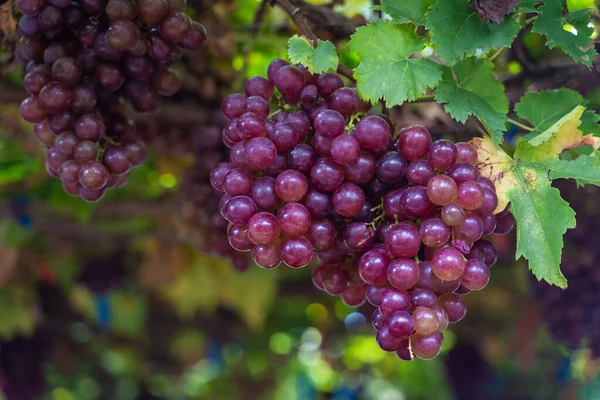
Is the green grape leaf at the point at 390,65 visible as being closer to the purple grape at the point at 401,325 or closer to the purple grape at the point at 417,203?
the purple grape at the point at 417,203

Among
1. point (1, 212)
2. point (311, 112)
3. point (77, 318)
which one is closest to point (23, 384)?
point (77, 318)

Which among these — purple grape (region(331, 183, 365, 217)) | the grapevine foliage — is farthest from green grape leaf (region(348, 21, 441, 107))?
purple grape (region(331, 183, 365, 217))

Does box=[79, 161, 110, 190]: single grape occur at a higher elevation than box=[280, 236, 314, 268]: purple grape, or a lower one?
lower

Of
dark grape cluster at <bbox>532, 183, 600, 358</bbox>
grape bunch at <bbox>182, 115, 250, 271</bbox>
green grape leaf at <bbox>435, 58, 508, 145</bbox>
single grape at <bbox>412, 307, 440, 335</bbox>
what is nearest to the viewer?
single grape at <bbox>412, 307, 440, 335</bbox>

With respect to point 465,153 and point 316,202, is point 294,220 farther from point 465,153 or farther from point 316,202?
point 465,153

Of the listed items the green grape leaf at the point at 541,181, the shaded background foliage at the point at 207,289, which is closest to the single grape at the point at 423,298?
the green grape leaf at the point at 541,181

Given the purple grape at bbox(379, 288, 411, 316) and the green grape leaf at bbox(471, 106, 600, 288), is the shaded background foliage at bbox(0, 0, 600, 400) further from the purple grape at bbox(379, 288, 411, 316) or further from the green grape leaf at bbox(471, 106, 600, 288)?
the purple grape at bbox(379, 288, 411, 316)
